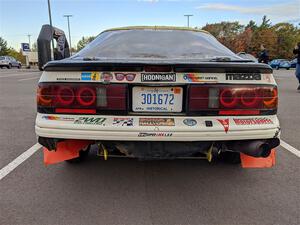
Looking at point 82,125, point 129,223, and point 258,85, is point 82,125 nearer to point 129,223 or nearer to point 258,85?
point 129,223

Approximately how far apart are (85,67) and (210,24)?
79.9 meters

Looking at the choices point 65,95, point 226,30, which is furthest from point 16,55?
point 65,95

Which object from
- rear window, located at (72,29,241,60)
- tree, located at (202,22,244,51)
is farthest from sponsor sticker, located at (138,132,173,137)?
tree, located at (202,22,244,51)

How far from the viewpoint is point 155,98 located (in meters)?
2.58

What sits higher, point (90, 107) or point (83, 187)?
point (90, 107)

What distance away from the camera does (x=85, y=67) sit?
8.36 feet

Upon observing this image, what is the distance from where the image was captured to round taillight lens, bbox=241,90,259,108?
2.62 metres

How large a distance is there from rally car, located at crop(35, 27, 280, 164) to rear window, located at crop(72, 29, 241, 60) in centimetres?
47

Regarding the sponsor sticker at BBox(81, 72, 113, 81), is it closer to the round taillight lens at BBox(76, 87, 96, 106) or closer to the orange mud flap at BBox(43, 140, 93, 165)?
the round taillight lens at BBox(76, 87, 96, 106)

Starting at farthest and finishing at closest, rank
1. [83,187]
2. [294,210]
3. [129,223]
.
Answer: [83,187] < [294,210] < [129,223]

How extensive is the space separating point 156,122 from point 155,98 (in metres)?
0.20

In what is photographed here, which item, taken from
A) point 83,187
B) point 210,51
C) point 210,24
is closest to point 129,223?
point 83,187

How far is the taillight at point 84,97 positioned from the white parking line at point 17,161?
1.33 m

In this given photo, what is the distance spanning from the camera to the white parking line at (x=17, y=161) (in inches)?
138
